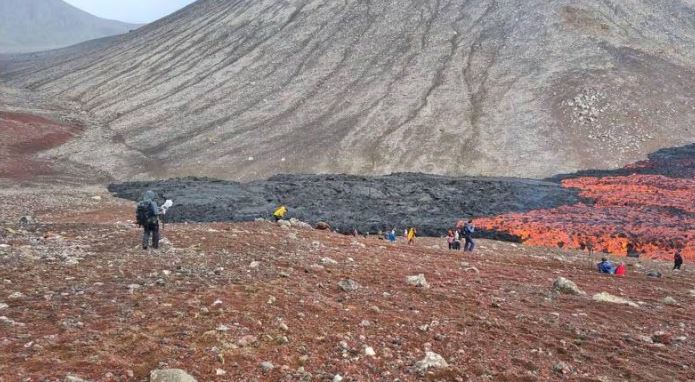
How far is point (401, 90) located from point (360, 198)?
2629 centimetres

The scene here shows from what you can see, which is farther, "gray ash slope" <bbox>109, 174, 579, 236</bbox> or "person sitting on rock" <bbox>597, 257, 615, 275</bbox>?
"gray ash slope" <bbox>109, 174, 579, 236</bbox>

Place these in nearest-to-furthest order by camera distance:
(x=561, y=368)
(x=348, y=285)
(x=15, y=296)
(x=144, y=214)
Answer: (x=561, y=368) < (x=15, y=296) < (x=348, y=285) < (x=144, y=214)

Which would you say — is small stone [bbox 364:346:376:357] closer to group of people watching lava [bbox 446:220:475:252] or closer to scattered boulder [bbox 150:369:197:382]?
scattered boulder [bbox 150:369:197:382]

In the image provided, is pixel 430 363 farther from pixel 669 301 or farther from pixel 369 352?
pixel 669 301

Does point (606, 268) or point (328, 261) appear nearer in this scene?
point (328, 261)

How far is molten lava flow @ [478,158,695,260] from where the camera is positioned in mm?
25406

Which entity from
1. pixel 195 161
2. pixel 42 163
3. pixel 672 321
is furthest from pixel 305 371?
pixel 42 163

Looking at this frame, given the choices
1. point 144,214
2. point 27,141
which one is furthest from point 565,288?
point 27,141

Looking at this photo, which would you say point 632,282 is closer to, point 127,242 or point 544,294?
point 544,294

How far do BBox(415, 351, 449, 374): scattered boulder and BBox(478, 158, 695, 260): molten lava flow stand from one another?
64.6ft

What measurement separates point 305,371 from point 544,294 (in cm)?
785

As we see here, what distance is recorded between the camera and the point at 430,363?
7914 millimetres

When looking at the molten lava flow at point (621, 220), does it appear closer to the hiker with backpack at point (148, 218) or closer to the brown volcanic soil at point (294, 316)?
the brown volcanic soil at point (294, 316)

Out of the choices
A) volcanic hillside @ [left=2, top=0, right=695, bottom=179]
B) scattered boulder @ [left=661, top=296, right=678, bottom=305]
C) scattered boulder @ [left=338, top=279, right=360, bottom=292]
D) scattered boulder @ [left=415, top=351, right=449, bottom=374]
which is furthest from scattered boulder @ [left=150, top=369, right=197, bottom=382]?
volcanic hillside @ [left=2, top=0, right=695, bottom=179]
